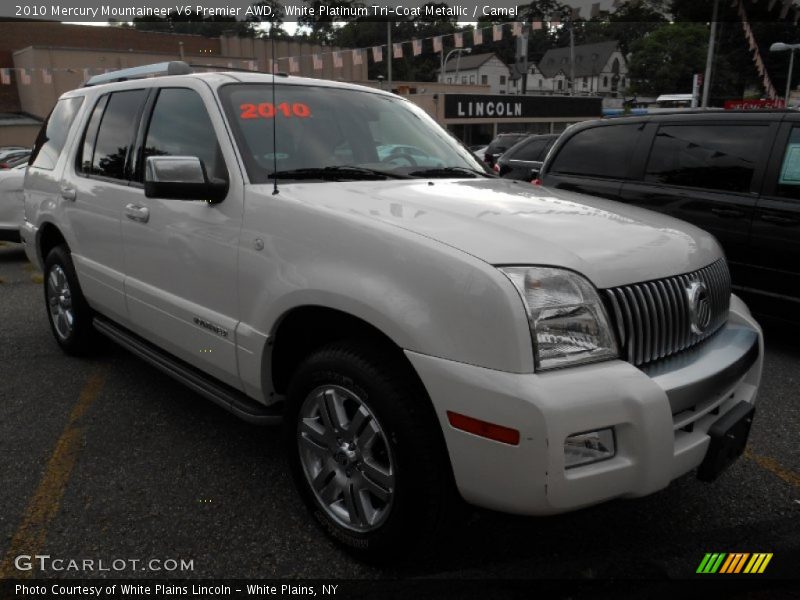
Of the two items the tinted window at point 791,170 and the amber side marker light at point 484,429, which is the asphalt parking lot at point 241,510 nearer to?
the amber side marker light at point 484,429

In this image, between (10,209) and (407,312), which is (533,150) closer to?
(10,209)

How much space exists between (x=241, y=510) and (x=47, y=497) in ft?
2.88

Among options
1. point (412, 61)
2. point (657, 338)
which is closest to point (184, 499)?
point (657, 338)

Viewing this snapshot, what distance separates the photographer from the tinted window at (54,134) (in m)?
4.54

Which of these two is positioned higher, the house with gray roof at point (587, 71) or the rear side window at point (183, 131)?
the house with gray roof at point (587, 71)

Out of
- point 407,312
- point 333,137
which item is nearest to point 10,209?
point 333,137

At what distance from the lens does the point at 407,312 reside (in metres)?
2.07

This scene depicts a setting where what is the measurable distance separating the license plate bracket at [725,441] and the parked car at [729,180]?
106 inches

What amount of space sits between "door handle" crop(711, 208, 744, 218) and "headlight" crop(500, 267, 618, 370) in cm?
337

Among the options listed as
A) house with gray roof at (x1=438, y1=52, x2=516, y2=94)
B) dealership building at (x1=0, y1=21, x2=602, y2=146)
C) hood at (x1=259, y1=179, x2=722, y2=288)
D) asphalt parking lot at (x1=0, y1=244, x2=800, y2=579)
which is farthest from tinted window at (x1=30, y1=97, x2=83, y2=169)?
house with gray roof at (x1=438, y1=52, x2=516, y2=94)

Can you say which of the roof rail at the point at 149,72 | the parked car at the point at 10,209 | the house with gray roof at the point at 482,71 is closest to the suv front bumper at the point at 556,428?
the roof rail at the point at 149,72

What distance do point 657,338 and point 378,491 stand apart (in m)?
1.07

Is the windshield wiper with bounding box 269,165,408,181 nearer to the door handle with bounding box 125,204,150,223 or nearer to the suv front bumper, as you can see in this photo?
the door handle with bounding box 125,204,150,223

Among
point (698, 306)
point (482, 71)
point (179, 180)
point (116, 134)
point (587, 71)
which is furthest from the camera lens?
point (587, 71)
